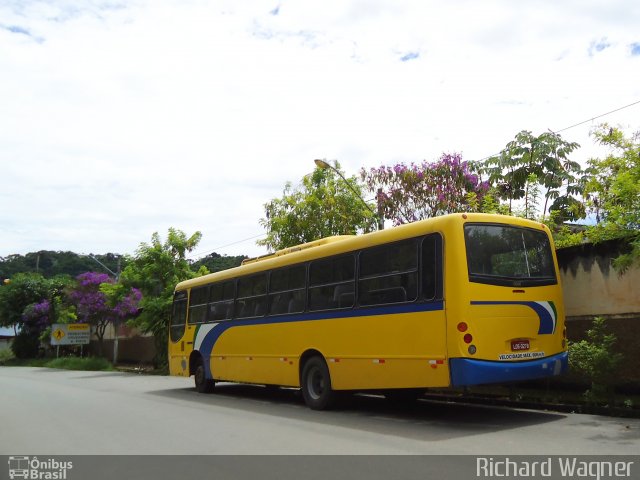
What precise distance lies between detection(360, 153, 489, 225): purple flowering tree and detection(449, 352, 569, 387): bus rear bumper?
11.1 meters

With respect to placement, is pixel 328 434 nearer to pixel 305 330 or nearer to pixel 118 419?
pixel 305 330

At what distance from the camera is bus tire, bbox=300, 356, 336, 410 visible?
10.8m

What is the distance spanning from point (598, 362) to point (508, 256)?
2.49 metres

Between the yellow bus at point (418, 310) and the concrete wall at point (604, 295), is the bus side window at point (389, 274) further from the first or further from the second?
the concrete wall at point (604, 295)

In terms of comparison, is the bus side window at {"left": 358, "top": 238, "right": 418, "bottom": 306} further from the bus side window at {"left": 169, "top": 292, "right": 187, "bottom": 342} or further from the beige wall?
the bus side window at {"left": 169, "top": 292, "right": 187, "bottom": 342}

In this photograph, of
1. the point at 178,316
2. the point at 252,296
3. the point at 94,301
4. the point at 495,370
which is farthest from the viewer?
the point at 94,301

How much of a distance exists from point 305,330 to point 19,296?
3999 centimetres

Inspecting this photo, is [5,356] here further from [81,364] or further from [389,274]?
[389,274]

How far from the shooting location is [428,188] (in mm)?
20359

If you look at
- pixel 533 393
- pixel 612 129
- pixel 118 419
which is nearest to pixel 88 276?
pixel 118 419

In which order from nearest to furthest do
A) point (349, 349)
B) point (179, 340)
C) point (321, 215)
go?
1. point (349, 349)
2. point (179, 340)
3. point (321, 215)

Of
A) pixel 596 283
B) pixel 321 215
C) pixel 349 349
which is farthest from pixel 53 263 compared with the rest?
pixel 596 283

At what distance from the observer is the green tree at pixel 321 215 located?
77.6 ft
